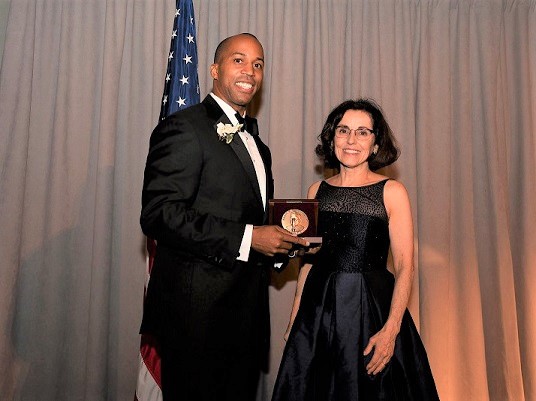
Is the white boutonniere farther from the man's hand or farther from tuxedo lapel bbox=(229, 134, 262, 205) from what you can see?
the man's hand

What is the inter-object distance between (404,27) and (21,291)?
12.3 ft

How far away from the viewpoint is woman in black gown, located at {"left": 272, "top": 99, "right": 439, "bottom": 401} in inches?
92.4

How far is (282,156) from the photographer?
13.0 ft

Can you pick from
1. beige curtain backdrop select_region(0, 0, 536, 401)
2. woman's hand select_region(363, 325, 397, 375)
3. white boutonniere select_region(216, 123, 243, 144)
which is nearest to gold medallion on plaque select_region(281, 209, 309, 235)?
white boutonniere select_region(216, 123, 243, 144)

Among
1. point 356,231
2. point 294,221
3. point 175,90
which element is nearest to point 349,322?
point 356,231

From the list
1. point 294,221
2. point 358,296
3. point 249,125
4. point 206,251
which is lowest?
point 358,296

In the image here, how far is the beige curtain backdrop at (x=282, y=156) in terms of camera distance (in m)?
3.79

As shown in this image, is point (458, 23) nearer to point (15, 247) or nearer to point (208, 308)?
point (208, 308)

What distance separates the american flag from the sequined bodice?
1117 millimetres

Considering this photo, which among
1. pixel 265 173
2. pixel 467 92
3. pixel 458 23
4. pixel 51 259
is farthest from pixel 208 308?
pixel 458 23

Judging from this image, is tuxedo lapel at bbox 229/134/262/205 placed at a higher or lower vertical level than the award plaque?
higher

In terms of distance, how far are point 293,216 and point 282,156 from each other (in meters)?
1.84

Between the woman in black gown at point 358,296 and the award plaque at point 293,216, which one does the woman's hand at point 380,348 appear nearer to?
the woman in black gown at point 358,296

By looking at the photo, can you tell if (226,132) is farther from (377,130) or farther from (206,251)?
(377,130)
